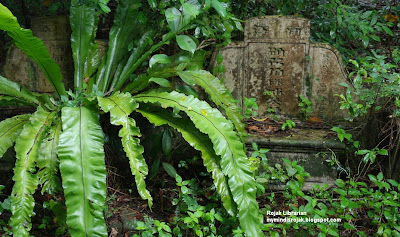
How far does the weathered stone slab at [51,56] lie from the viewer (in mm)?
3080

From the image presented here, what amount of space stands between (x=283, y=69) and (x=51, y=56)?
2.09 metres

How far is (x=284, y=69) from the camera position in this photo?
3072 millimetres

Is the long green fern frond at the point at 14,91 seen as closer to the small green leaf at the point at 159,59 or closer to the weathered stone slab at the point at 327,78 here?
the small green leaf at the point at 159,59

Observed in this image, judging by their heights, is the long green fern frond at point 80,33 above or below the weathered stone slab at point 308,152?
above

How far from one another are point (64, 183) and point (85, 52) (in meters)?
1.51

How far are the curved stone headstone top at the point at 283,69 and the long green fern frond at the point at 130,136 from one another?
1.28m

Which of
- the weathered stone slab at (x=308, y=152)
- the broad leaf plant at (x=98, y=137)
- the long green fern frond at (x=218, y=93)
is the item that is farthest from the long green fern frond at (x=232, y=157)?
the weathered stone slab at (x=308, y=152)

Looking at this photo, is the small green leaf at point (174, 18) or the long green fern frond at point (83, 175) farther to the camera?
the small green leaf at point (174, 18)

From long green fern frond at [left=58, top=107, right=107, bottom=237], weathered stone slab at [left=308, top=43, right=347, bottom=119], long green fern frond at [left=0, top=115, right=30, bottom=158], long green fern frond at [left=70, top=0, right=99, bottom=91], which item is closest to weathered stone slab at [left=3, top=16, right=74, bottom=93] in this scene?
long green fern frond at [left=70, top=0, right=99, bottom=91]

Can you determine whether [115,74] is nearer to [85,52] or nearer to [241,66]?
[85,52]

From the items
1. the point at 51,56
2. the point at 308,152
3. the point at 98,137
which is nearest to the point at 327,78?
the point at 308,152

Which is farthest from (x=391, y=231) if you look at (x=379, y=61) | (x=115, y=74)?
(x=115, y=74)

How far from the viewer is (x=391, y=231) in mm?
2016

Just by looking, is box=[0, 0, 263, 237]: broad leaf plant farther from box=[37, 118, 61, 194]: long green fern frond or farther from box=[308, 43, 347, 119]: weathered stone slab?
box=[308, 43, 347, 119]: weathered stone slab
